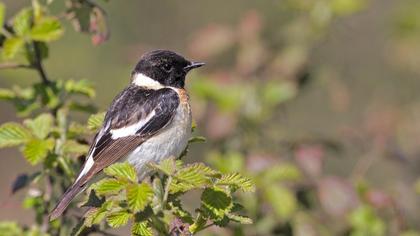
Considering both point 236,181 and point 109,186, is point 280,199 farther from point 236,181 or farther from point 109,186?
point 109,186

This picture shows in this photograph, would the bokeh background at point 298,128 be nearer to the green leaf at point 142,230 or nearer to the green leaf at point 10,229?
the green leaf at point 10,229

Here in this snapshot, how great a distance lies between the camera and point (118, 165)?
3555 mm

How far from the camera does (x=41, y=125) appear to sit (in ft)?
15.3

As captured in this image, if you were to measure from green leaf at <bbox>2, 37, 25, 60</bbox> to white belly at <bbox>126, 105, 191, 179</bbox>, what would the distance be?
2.68 ft

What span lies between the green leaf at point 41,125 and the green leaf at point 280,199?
174cm

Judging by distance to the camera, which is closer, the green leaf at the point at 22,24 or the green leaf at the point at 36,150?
the green leaf at the point at 36,150

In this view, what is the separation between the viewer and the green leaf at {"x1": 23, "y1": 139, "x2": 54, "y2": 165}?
4.52m

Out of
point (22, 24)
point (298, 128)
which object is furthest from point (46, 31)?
point (298, 128)

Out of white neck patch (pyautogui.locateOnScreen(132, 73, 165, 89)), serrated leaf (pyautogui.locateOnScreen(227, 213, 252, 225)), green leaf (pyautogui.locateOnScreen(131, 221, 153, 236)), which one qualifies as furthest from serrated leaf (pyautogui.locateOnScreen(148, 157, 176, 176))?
white neck patch (pyautogui.locateOnScreen(132, 73, 165, 89))

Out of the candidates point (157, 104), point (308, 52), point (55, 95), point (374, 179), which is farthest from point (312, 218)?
point (374, 179)

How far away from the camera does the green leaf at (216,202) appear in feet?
11.9

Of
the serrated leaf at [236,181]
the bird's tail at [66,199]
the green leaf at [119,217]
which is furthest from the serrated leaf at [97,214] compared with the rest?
the bird's tail at [66,199]

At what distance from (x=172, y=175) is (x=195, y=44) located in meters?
3.42

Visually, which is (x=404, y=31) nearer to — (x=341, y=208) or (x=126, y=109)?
(x=341, y=208)
